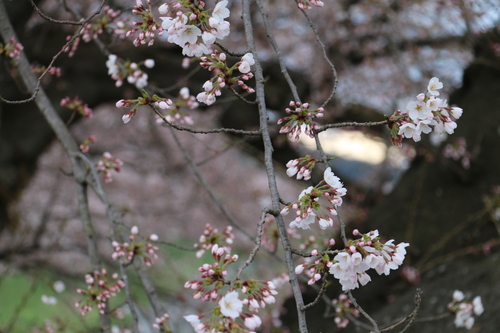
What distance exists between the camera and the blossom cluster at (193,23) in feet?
4.19

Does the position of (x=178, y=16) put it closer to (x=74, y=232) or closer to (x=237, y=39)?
(x=237, y=39)

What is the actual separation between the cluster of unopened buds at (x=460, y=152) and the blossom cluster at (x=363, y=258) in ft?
7.15

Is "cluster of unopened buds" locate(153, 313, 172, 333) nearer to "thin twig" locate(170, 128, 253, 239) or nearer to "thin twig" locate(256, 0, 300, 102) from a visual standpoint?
"thin twig" locate(170, 128, 253, 239)

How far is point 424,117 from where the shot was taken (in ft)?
4.25

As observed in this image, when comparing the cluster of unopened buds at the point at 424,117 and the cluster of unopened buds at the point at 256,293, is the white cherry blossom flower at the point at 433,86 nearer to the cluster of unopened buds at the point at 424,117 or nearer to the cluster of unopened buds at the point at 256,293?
the cluster of unopened buds at the point at 424,117

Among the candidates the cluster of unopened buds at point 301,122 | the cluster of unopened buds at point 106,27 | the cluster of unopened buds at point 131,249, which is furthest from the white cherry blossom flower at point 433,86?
the cluster of unopened buds at point 106,27

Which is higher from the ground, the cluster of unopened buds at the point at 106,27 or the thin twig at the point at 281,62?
the thin twig at the point at 281,62

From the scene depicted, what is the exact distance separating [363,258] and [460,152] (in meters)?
2.33

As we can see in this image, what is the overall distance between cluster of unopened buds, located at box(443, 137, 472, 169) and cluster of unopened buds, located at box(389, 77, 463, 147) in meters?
1.97

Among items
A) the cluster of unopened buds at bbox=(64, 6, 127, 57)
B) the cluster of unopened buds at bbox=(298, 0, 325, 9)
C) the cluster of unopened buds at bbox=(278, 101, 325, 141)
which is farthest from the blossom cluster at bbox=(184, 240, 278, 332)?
the cluster of unopened buds at bbox=(64, 6, 127, 57)

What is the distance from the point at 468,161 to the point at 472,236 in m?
0.52

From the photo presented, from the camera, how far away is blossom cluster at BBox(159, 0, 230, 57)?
128 centimetres

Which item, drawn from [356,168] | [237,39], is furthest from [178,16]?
[356,168]

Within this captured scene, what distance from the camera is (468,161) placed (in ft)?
10.7
